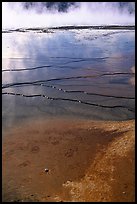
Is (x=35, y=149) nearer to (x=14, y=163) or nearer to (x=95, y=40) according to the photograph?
(x=14, y=163)

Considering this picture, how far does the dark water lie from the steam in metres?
11.4

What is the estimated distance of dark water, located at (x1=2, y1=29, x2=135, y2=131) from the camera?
9109 millimetres

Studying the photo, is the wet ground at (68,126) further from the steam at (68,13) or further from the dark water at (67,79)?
the steam at (68,13)

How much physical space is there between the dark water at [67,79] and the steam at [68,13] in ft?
37.5

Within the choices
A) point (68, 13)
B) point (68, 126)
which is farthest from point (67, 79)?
point (68, 13)

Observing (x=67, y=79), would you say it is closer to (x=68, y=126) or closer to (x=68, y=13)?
(x=68, y=126)

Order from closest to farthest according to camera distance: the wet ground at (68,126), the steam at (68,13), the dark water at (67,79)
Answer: the wet ground at (68,126), the dark water at (67,79), the steam at (68,13)

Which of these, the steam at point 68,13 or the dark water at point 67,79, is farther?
the steam at point 68,13

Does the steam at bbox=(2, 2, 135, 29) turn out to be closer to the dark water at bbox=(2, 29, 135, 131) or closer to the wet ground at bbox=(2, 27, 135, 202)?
the dark water at bbox=(2, 29, 135, 131)

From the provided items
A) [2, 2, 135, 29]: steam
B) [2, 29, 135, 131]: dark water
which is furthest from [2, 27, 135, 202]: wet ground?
[2, 2, 135, 29]: steam

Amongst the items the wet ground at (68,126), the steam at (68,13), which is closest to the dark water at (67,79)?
the wet ground at (68,126)

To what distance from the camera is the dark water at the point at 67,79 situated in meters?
9.11

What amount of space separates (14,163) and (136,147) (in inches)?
85.4

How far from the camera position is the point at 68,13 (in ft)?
112
